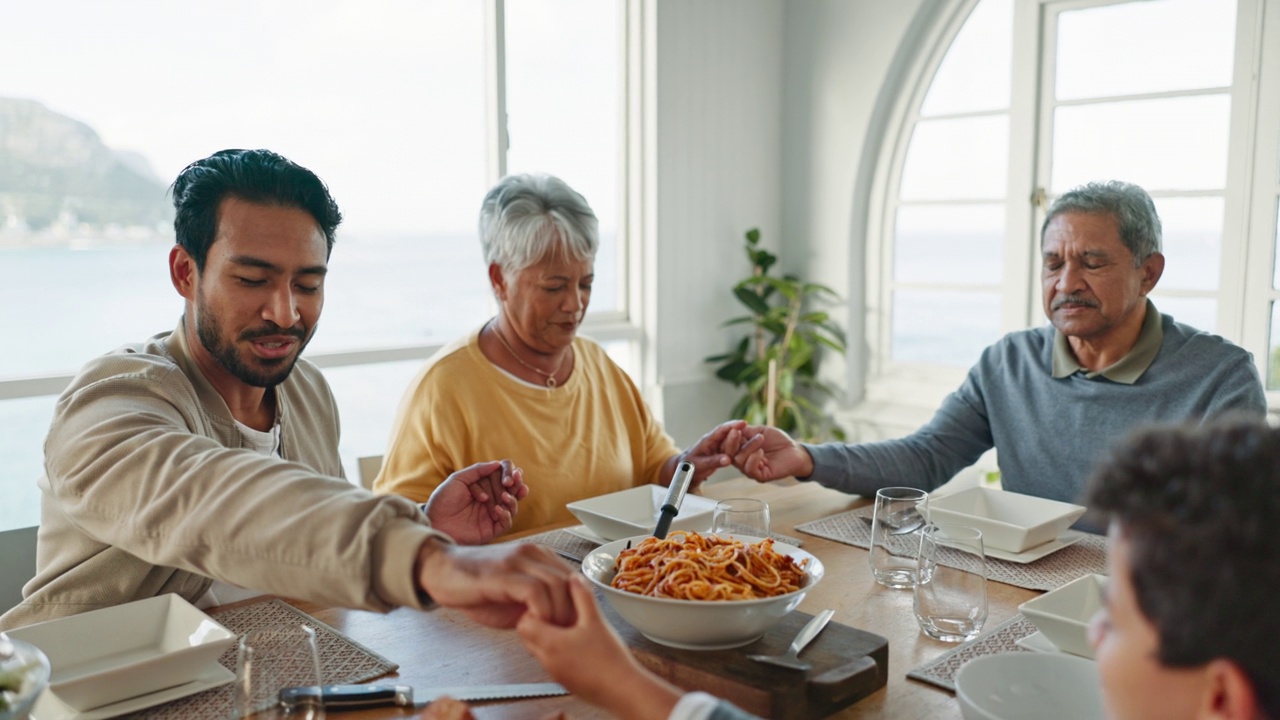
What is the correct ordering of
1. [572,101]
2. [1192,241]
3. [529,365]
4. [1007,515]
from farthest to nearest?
1. [572,101]
2. [1192,241]
3. [529,365]
4. [1007,515]

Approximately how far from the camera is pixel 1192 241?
12.4 feet

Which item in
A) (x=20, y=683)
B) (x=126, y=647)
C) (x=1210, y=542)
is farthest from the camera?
(x=126, y=647)

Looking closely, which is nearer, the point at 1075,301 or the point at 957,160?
the point at 1075,301

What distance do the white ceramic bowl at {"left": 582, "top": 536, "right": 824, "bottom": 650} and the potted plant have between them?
3228 mm

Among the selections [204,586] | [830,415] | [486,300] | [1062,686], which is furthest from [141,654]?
[830,415]

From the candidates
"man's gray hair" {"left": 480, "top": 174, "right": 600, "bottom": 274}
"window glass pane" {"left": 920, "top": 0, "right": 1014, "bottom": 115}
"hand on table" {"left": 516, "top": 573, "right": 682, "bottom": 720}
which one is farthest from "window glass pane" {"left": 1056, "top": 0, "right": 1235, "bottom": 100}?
"hand on table" {"left": 516, "top": 573, "right": 682, "bottom": 720}

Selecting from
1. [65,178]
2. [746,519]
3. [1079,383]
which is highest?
[65,178]

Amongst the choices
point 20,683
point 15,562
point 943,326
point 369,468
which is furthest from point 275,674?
point 943,326

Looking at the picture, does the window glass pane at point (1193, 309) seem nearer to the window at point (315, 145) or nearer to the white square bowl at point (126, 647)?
the window at point (315, 145)

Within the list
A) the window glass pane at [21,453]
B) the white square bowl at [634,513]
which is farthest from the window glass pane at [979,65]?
the window glass pane at [21,453]

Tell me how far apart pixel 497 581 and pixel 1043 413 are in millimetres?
1840

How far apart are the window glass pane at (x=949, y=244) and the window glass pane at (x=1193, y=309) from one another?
2.21 ft

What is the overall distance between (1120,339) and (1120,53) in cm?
207

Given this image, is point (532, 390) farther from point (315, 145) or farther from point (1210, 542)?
point (1210, 542)
